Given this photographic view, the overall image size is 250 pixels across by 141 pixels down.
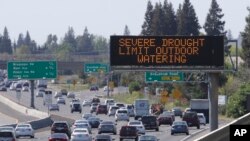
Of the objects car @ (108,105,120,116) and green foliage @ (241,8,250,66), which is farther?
green foliage @ (241,8,250,66)

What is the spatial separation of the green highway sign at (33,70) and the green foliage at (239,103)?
16515 mm

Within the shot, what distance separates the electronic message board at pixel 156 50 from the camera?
138 ft

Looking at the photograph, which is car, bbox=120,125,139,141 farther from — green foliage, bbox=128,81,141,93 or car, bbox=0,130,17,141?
green foliage, bbox=128,81,141,93

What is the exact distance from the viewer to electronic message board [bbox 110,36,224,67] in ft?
138

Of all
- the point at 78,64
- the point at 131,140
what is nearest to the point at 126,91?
the point at 78,64

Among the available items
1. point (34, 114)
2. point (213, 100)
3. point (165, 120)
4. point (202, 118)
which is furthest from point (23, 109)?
point (213, 100)

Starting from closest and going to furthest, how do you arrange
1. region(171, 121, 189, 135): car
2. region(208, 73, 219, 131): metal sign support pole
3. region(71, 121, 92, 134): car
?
region(208, 73, 219, 131): metal sign support pole, region(71, 121, 92, 134): car, region(171, 121, 189, 135): car

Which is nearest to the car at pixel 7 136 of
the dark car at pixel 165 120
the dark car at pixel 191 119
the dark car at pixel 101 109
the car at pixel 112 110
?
the dark car at pixel 191 119

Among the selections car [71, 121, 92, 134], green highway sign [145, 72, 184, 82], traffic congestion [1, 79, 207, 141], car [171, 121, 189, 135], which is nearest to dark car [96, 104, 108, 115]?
traffic congestion [1, 79, 207, 141]

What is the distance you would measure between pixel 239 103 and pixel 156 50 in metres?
Answer: 45.7

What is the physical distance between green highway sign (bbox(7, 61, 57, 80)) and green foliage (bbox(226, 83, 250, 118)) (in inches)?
650

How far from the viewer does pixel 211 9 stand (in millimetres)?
142125

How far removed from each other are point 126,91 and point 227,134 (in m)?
125

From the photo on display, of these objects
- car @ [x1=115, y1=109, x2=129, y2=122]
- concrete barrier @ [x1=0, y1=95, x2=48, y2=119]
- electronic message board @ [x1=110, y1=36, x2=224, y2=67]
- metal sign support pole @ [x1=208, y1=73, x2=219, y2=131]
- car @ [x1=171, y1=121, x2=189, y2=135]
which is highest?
electronic message board @ [x1=110, y1=36, x2=224, y2=67]
